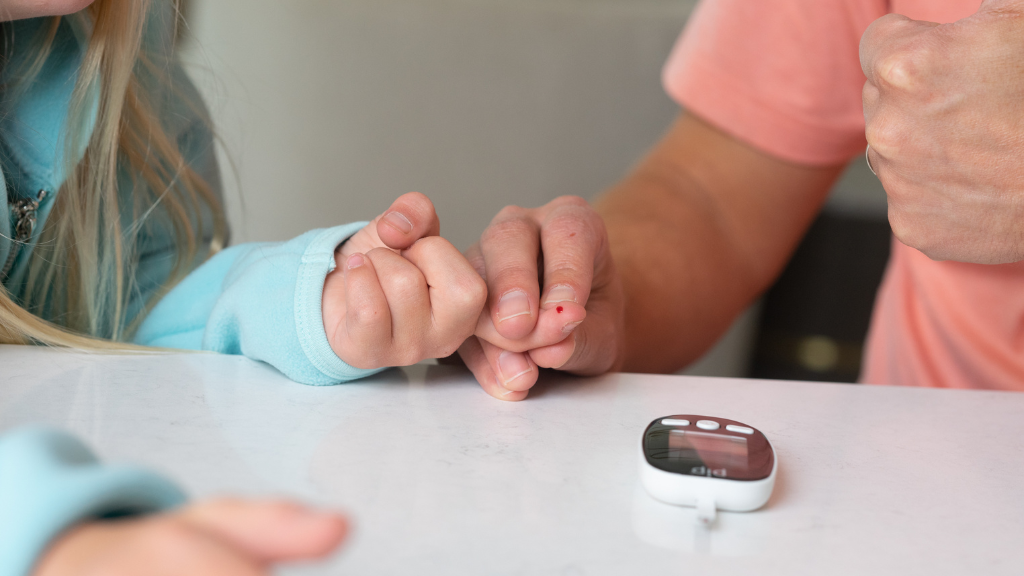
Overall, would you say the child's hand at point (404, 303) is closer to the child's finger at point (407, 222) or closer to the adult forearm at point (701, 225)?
the child's finger at point (407, 222)

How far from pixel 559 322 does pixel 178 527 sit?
9.9 inches

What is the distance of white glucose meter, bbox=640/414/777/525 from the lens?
0.25 metres

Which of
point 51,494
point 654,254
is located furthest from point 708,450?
point 654,254

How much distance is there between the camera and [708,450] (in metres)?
0.28

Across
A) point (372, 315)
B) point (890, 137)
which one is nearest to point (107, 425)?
point (372, 315)

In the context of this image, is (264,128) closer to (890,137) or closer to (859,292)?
(890,137)

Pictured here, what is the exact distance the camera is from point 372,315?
34 cm

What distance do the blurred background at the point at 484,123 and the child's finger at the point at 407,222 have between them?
0.62m

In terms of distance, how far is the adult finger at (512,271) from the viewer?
14.1 inches

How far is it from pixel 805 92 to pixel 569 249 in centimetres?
48

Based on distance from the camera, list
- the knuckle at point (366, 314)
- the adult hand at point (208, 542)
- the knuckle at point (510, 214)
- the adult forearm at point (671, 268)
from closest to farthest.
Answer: the adult hand at point (208, 542)
the knuckle at point (366, 314)
the knuckle at point (510, 214)
the adult forearm at point (671, 268)

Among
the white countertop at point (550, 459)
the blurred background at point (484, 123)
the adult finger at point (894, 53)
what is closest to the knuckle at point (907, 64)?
the adult finger at point (894, 53)

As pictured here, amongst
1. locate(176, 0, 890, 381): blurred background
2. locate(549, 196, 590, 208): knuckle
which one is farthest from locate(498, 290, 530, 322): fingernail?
locate(176, 0, 890, 381): blurred background

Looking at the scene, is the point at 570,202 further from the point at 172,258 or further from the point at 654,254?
the point at 172,258
